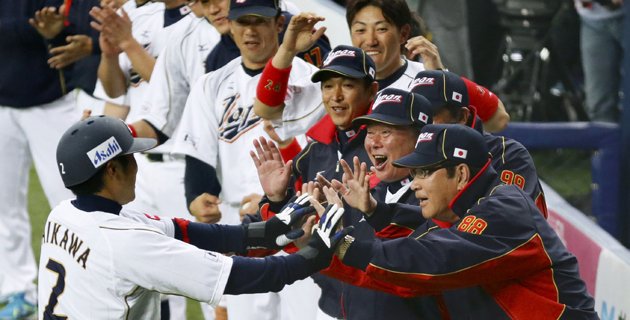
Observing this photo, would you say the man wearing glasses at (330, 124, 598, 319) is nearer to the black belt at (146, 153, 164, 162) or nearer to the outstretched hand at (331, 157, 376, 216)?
the outstretched hand at (331, 157, 376, 216)


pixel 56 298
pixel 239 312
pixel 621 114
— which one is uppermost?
pixel 56 298

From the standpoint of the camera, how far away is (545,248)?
4375 millimetres

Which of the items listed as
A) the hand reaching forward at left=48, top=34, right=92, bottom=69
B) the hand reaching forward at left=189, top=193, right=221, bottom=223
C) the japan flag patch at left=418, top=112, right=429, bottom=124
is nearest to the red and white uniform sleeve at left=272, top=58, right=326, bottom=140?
the hand reaching forward at left=189, top=193, right=221, bottom=223

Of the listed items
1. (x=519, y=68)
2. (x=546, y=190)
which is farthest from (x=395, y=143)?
(x=519, y=68)

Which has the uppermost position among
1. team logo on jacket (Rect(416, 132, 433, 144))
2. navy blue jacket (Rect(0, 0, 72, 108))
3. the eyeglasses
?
team logo on jacket (Rect(416, 132, 433, 144))

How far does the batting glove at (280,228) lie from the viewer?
4.64m

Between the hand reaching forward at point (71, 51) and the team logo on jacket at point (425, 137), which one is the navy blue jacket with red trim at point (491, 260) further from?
the hand reaching forward at point (71, 51)

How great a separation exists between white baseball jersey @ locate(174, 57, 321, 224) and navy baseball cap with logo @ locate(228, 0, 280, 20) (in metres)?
0.30

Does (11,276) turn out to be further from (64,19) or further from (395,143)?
(395,143)

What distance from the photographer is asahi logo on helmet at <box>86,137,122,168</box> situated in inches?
172

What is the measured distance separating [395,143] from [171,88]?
2.28 metres

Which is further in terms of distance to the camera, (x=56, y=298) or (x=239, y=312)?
(x=239, y=312)

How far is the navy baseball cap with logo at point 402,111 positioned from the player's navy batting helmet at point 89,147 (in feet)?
3.22

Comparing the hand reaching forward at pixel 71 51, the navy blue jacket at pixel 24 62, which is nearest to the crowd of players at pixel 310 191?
the hand reaching forward at pixel 71 51
